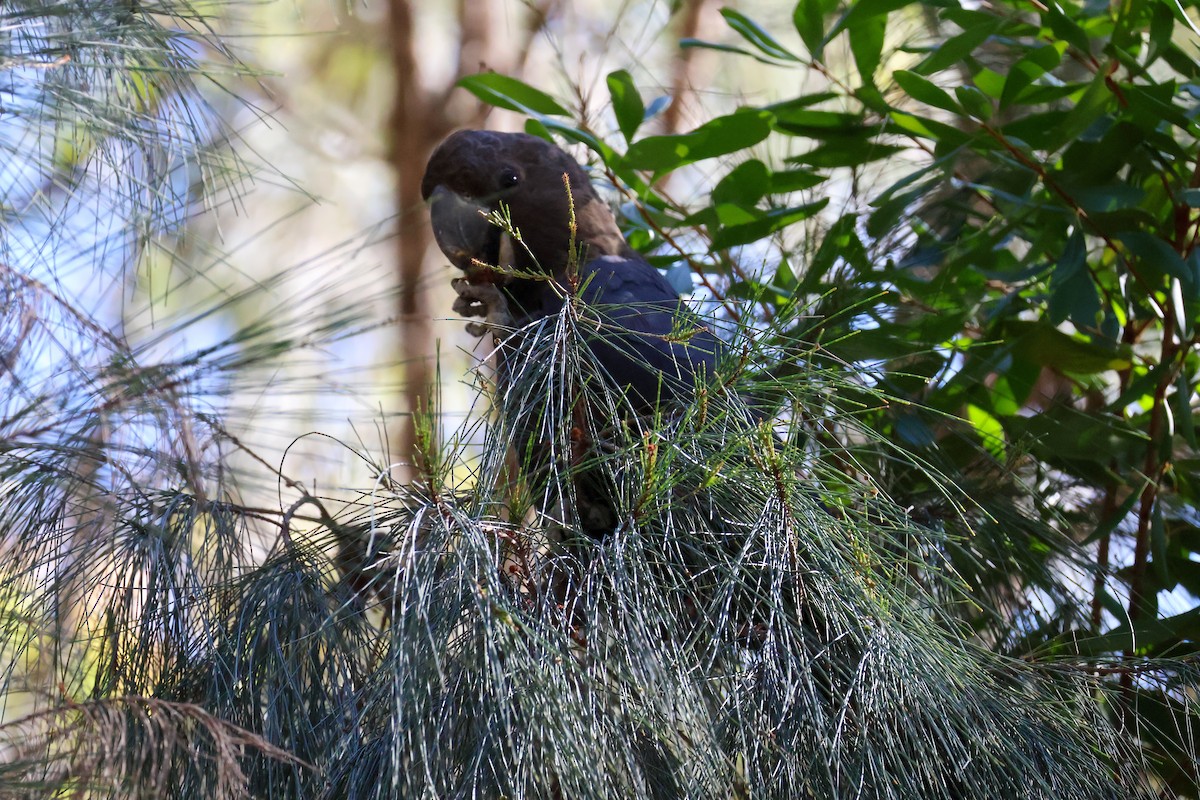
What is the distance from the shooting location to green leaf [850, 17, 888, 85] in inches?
51.5

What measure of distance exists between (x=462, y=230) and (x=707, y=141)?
36 centimetres

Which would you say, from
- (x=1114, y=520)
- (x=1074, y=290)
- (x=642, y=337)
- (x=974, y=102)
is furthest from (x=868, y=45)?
(x=1114, y=520)

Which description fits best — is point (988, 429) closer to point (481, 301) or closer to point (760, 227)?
point (760, 227)

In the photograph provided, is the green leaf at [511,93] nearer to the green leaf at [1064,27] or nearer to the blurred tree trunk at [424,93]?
the green leaf at [1064,27]

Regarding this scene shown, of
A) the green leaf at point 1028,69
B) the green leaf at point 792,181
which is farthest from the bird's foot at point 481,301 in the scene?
the green leaf at point 1028,69

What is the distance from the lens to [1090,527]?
52.6 inches

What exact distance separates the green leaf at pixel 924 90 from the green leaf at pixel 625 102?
1.08ft

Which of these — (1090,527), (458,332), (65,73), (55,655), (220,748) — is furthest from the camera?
(458,332)

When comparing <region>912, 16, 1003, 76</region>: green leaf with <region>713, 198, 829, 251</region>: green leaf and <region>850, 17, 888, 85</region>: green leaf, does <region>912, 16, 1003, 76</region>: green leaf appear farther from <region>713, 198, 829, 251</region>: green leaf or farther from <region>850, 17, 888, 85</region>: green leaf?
<region>713, 198, 829, 251</region>: green leaf

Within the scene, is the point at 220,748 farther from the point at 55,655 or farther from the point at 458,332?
the point at 458,332

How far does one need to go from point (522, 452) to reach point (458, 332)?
2.68 meters

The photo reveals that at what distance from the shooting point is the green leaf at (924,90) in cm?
118

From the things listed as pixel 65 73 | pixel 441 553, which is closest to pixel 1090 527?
pixel 441 553

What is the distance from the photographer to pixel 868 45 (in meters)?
1.32
